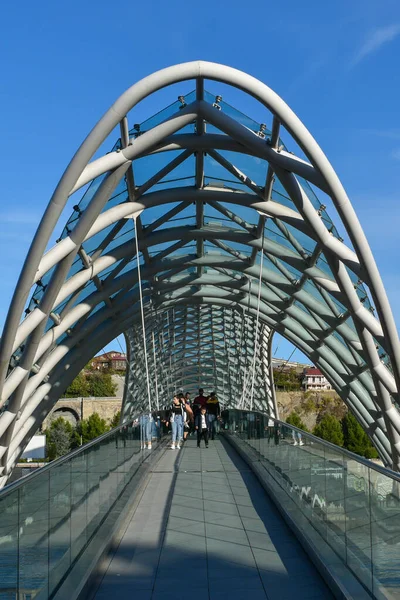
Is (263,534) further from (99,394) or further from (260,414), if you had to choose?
(99,394)

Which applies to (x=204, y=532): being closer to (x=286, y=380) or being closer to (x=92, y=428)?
(x=92, y=428)

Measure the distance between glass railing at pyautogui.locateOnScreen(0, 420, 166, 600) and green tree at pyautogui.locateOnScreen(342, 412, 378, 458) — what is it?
7933 centimetres

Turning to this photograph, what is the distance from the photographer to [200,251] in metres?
35.0

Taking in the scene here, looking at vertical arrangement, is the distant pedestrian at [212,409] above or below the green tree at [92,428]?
above

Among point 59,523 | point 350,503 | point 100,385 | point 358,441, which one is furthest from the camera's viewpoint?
point 100,385

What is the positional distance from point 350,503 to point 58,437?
97.0 metres

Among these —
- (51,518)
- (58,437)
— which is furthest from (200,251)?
(58,437)

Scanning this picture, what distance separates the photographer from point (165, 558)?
27.9 ft

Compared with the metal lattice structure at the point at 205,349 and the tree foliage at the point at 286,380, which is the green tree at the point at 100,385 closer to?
the tree foliage at the point at 286,380

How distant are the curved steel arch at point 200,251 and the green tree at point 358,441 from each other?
4513cm

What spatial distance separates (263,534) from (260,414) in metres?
9.06

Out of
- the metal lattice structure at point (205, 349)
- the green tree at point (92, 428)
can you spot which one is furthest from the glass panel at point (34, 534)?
the green tree at point (92, 428)

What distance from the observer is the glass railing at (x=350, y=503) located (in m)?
5.76

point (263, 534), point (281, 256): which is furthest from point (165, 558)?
point (281, 256)
